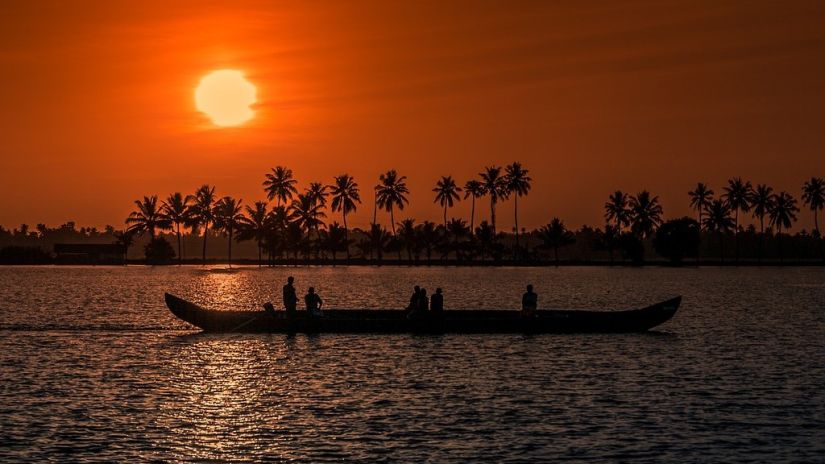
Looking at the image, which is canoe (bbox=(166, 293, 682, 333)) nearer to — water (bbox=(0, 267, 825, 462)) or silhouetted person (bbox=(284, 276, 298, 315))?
silhouetted person (bbox=(284, 276, 298, 315))

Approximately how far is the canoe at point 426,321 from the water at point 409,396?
30.9 inches

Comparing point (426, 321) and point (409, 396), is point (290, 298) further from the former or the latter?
point (409, 396)

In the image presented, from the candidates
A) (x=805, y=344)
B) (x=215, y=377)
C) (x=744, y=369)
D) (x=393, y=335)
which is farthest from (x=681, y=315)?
(x=215, y=377)

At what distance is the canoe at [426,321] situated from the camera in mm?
55438

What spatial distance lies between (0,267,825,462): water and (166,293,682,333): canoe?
30.9 inches

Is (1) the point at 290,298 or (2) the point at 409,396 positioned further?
(1) the point at 290,298

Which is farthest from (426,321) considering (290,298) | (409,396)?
(409,396)

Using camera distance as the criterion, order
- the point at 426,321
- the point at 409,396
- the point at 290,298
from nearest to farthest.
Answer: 1. the point at 409,396
2. the point at 290,298
3. the point at 426,321

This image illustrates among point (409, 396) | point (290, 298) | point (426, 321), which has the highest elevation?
point (290, 298)

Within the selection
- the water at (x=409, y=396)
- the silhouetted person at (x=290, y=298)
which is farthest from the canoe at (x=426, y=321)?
the water at (x=409, y=396)

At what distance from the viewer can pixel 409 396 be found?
36.7 metres

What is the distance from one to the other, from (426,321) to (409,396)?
1913 centimetres

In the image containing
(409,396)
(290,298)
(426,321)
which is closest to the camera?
(409,396)

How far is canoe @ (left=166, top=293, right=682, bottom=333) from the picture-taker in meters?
55.4
